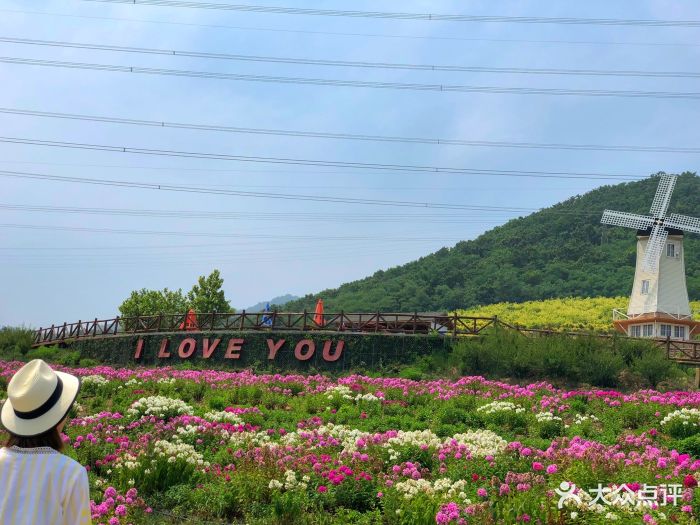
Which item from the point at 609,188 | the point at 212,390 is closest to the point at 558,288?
the point at 609,188

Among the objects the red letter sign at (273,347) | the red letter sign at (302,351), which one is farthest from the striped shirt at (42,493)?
the red letter sign at (273,347)

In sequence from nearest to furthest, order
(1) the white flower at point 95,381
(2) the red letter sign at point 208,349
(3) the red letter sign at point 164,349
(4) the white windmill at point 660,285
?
(1) the white flower at point 95,381 → (2) the red letter sign at point 208,349 → (3) the red letter sign at point 164,349 → (4) the white windmill at point 660,285

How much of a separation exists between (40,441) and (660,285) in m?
44.5

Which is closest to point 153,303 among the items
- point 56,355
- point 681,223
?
point 56,355

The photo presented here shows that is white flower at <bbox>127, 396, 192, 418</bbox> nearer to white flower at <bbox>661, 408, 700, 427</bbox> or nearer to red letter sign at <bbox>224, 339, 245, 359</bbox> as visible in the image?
white flower at <bbox>661, 408, 700, 427</bbox>

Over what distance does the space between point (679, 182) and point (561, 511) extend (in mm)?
133678

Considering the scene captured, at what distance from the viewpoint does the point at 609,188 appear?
137500 mm

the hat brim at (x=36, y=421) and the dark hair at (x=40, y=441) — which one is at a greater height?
the hat brim at (x=36, y=421)

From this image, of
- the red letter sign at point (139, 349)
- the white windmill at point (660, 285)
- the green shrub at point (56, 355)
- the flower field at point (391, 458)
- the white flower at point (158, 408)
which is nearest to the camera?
the flower field at point (391, 458)

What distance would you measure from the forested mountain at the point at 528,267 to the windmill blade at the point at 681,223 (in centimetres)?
3605

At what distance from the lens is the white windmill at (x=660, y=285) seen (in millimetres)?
44812

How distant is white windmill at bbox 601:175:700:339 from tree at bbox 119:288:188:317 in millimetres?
34051

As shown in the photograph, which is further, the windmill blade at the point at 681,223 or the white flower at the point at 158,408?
the windmill blade at the point at 681,223

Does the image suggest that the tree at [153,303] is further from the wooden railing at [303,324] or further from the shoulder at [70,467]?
the shoulder at [70,467]
